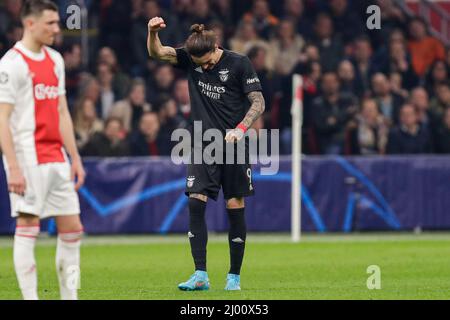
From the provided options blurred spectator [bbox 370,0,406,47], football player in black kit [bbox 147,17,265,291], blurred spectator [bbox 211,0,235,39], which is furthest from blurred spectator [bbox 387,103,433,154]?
football player in black kit [bbox 147,17,265,291]

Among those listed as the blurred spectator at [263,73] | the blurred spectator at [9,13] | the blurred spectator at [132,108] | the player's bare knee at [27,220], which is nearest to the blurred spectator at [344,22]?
the blurred spectator at [263,73]

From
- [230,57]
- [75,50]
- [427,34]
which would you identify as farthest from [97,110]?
[230,57]

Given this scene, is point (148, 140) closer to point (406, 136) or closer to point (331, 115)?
point (331, 115)

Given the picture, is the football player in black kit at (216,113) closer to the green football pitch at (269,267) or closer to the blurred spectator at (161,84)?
the green football pitch at (269,267)

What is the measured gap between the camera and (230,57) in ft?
34.2

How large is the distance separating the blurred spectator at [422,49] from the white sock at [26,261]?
49.5ft

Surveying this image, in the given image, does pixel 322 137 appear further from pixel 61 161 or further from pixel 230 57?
pixel 61 161

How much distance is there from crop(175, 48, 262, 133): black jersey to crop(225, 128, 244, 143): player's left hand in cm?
53

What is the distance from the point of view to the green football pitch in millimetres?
9922

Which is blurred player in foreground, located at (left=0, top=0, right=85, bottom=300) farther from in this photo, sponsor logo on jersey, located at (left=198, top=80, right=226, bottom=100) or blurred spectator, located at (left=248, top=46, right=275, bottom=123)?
blurred spectator, located at (left=248, top=46, right=275, bottom=123)

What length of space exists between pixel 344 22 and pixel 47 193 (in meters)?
15.0

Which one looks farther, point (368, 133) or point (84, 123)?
point (368, 133)

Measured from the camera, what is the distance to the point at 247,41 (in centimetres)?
2086

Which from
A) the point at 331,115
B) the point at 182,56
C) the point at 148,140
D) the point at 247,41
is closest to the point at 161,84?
the point at 148,140
